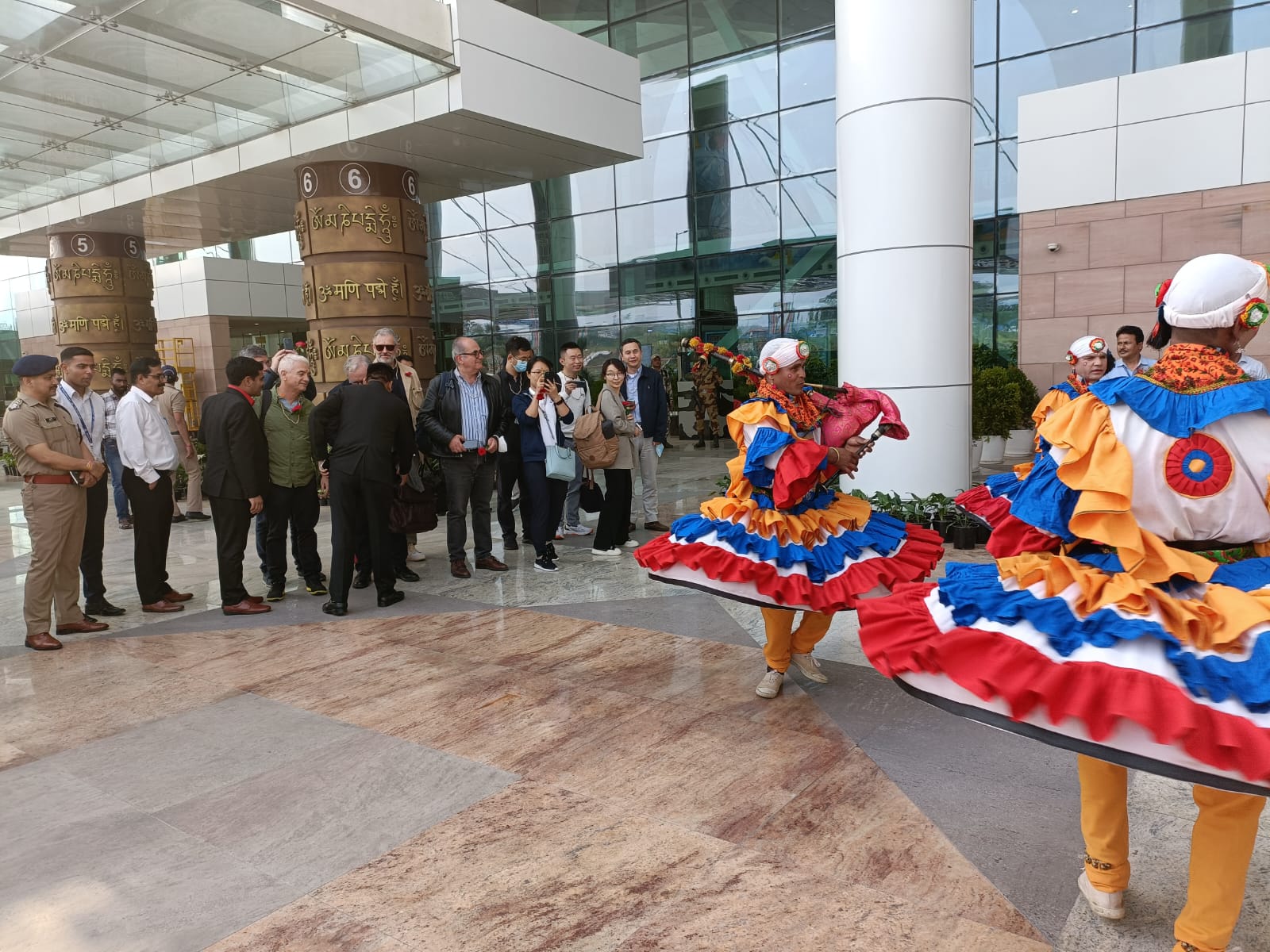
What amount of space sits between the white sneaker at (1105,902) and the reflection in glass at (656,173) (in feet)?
62.8

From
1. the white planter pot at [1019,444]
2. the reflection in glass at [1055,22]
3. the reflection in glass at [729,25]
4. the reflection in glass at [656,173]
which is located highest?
the reflection in glass at [729,25]

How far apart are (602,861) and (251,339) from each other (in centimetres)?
2842

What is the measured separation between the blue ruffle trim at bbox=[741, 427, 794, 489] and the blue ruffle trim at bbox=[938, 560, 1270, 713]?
1.47 metres

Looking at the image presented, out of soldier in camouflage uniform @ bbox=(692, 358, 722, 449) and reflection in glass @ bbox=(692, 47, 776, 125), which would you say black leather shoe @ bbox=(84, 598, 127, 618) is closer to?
soldier in camouflage uniform @ bbox=(692, 358, 722, 449)

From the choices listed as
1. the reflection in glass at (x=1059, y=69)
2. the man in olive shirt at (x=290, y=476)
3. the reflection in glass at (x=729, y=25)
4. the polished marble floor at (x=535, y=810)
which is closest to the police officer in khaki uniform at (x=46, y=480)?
the polished marble floor at (x=535, y=810)

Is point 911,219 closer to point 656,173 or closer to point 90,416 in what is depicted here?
point 90,416

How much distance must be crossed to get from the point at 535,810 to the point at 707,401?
15352 millimetres

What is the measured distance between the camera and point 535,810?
10.7 ft

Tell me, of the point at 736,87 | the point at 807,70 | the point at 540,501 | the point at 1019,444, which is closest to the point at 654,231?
the point at 736,87

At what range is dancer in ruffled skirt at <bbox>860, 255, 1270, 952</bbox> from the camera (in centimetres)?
195

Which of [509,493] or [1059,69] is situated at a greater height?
[1059,69]

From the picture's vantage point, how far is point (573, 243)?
21859 millimetres

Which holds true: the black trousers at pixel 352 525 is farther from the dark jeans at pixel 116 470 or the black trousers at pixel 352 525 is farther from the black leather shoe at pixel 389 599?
the dark jeans at pixel 116 470

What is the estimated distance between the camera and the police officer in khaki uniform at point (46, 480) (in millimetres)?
5340
